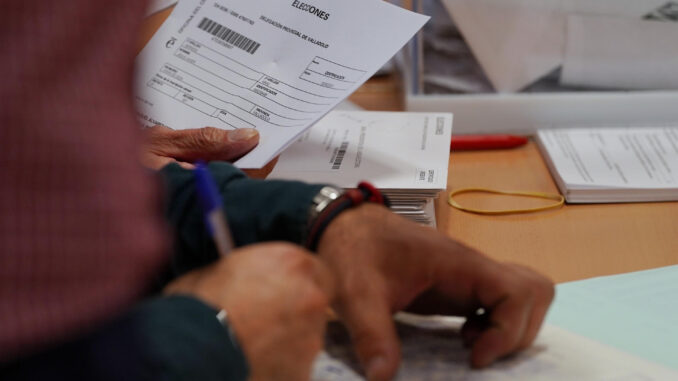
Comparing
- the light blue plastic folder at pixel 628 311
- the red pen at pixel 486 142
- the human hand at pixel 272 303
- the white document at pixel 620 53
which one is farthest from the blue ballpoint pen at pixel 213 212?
the white document at pixel 620 53

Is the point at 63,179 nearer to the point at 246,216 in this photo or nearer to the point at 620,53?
the point at 246,216

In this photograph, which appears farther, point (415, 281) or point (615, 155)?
point (615, 155)

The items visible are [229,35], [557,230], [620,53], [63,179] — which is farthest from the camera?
[620,53]

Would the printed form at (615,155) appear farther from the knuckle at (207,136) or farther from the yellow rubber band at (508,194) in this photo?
the knuckle at (207,136)

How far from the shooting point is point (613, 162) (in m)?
0.89

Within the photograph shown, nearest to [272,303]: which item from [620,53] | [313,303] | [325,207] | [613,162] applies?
[313,303]

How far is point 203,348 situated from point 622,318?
38 centimetres

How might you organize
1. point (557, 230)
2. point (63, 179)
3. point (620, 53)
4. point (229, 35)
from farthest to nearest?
point (620, 53) → point (229, 35) → point (557, 230) → point (63, 179)

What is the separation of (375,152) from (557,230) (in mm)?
215

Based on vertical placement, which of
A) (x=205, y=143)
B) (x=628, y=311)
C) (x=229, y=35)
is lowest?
(x=628, y=311)

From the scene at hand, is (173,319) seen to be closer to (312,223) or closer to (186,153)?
(312,223)

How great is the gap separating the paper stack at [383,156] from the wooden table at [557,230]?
57 millimetres

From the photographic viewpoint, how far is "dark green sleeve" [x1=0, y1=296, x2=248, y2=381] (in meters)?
0.35

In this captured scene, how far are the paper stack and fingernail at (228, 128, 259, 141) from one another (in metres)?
0.05
